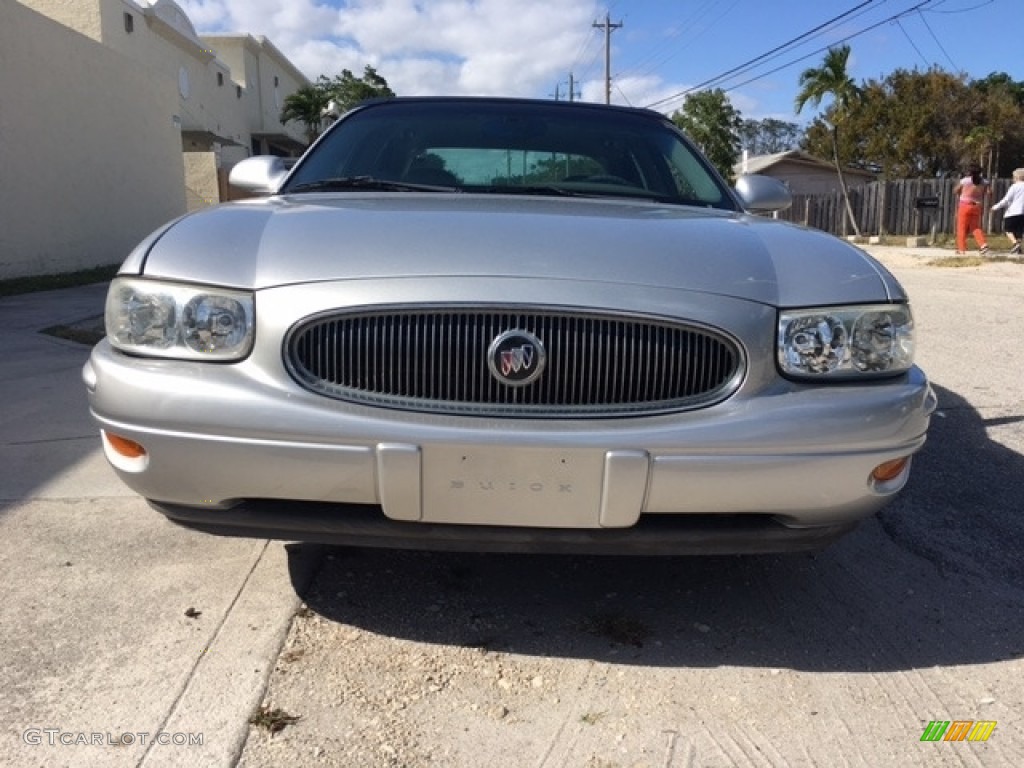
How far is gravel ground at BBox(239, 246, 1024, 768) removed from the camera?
199cm

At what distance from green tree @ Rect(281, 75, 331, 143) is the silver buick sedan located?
126ft

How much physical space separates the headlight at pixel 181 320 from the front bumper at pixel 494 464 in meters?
0.05

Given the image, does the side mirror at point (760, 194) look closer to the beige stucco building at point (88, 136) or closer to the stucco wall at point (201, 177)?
the beige stucco building at point (88, 136)

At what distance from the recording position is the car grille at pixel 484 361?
2062mm

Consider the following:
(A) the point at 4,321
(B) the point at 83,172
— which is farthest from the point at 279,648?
(B) the point at 83,172

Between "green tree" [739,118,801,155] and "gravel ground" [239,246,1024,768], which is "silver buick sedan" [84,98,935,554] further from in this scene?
"green tree" [739,118,801,155]

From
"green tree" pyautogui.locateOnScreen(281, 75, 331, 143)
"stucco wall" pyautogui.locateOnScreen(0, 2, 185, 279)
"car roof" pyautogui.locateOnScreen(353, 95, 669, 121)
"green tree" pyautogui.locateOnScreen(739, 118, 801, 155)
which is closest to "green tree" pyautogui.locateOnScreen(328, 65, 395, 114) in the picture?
"green tree" pyautogui.locateOnScreen(281, 75, 331, 143)

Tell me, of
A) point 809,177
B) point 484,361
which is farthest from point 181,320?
point 809,177

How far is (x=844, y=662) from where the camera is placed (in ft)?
7.72

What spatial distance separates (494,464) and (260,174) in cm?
214

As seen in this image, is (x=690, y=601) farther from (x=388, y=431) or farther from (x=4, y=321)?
(x=4, y=321)

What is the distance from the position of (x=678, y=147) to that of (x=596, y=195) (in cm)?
73

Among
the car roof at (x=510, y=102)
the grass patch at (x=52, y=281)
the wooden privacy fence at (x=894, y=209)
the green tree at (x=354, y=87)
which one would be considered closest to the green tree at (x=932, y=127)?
the wooden privacy fence at (x=894, y=209)

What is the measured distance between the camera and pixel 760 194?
3.60m
